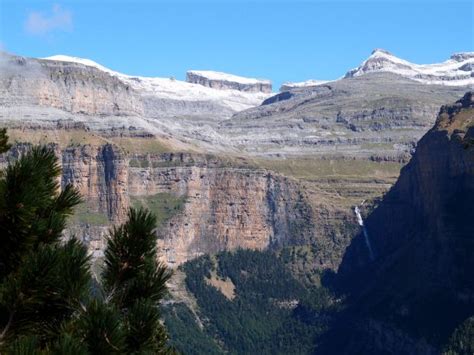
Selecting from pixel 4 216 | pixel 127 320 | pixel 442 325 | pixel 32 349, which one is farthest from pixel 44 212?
pixel 442 325

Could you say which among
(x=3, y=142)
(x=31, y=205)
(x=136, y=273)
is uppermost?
(x=3, y=142)

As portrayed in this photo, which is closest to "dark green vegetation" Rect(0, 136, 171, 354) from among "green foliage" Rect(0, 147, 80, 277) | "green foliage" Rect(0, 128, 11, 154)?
"green foliage" Rect(0, 147, 80, 277)

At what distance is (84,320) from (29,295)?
0.96 metres

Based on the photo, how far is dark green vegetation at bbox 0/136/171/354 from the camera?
1557 cm

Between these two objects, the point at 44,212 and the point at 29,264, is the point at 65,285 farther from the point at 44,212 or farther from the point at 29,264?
the point at 44,212

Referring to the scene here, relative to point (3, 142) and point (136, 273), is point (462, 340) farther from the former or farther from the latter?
point (136, 273)

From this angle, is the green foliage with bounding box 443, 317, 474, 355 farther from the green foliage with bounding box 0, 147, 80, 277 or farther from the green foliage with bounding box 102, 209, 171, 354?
the green foliage with bounding box 0, 147, 80, 277

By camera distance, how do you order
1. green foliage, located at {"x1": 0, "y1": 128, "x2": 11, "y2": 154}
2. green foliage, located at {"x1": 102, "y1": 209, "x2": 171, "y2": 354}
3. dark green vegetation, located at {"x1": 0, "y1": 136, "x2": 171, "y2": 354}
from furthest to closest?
green foliage, located at {"x1": 0, "y1": 128, "x2": 11, "y2": 154} < green foliage, located at {"x1": 102, "y1": 209, "x2": 171, "y2": 354} < dark green vegetation, located at {"x1": 0, "y1": 136, "x2": 171, "y2": 354}

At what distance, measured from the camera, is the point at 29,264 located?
1592cm

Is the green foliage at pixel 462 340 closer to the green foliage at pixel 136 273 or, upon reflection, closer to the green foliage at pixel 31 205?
the green foliage at pixel 136 273

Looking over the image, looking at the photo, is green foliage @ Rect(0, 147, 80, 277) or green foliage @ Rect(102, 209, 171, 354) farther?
green foliage @ Rect(102, 209, 171, 354)

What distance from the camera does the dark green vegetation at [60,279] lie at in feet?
51.1

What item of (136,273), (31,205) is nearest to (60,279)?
(31,205)

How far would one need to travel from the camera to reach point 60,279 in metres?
16.0
